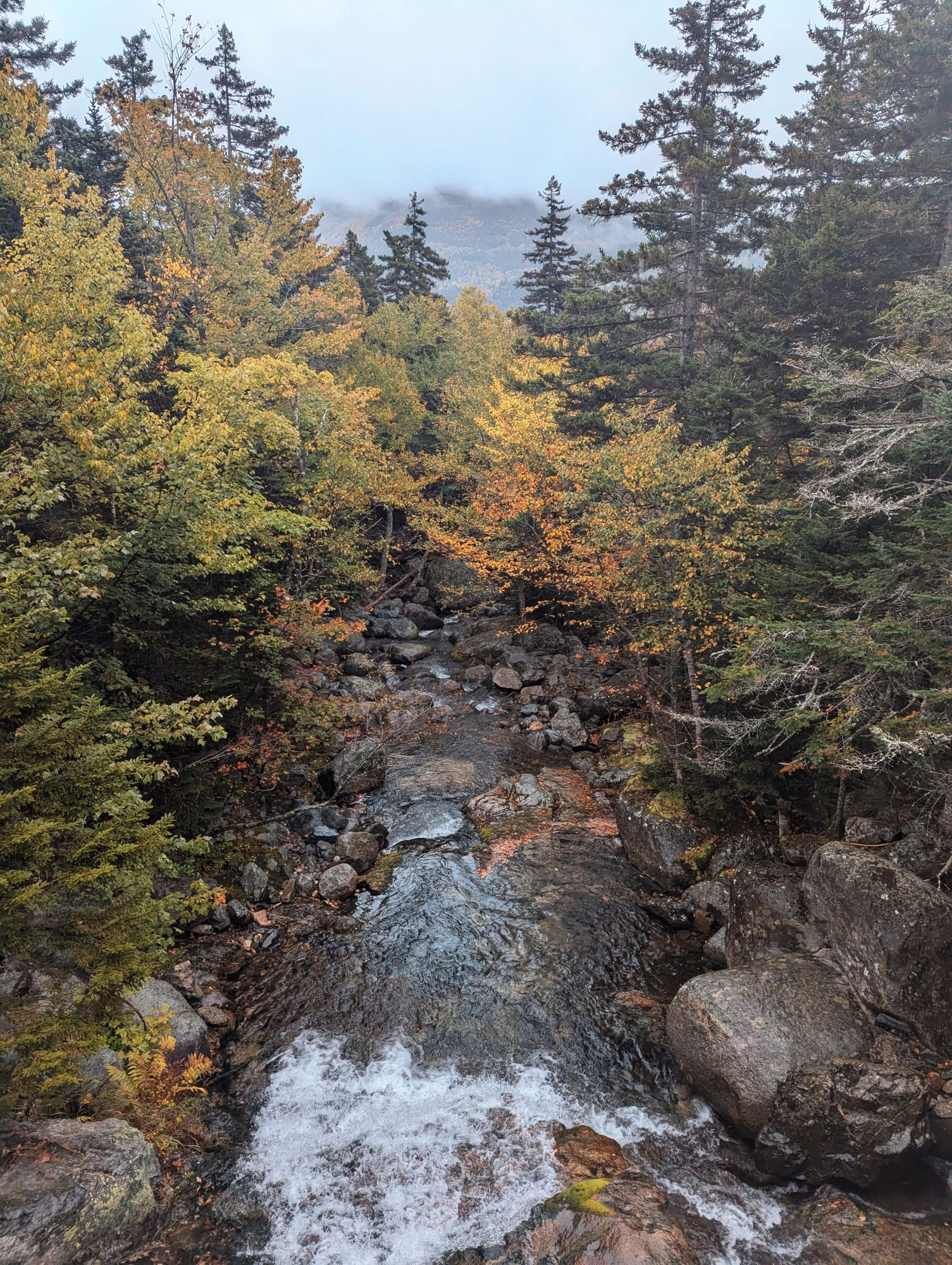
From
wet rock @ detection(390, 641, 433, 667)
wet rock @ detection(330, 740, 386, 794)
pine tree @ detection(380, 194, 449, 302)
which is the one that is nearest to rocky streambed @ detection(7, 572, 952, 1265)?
wet rock @ detection(330, 740, 386, 794)

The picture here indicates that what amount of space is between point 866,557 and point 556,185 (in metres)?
42.8

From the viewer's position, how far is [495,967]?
10766 mm

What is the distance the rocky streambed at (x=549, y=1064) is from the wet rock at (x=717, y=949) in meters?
0.03

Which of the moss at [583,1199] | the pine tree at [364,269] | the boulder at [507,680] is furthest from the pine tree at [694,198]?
the pine tree at [364,269]

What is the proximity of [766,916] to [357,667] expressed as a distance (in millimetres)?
16722

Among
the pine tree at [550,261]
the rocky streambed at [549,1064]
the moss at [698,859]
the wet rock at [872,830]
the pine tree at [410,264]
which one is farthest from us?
the pine tree at [410,264]

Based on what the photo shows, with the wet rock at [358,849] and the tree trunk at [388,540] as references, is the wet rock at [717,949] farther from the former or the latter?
the tree trunk at [388,540]

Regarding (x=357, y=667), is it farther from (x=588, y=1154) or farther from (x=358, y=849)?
(x=588, y=1154)

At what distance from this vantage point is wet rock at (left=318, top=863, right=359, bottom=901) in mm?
12438

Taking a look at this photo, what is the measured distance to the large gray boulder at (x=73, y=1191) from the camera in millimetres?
4922

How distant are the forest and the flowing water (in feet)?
3.20

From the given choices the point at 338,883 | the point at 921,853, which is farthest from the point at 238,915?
the point at 921,853

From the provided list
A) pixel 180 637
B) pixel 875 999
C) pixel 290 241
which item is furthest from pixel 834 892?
pixel 290 241

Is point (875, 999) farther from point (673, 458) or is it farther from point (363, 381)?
point (363, 381)
